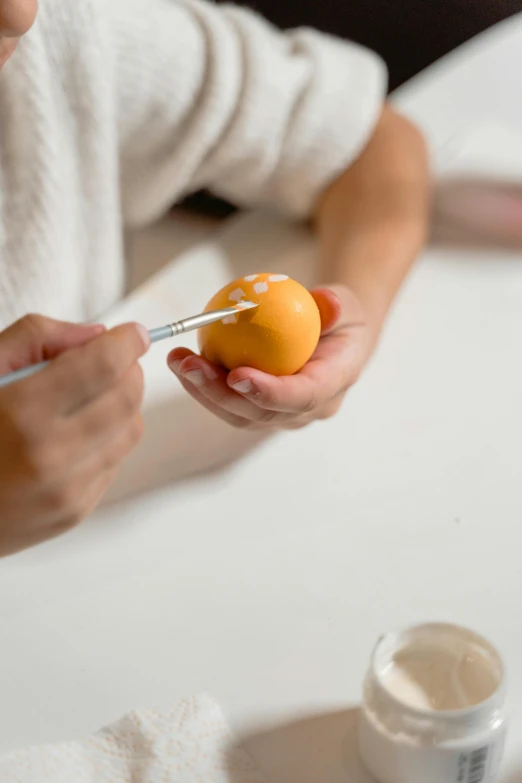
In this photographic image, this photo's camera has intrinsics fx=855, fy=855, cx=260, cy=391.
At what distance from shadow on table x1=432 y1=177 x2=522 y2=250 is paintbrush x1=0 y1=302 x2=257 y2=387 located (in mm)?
519

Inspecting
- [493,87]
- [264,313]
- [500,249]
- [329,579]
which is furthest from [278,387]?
[493,87]

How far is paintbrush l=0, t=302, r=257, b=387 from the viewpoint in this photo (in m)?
0.52

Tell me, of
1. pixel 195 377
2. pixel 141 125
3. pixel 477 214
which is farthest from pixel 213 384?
pixel 477 214

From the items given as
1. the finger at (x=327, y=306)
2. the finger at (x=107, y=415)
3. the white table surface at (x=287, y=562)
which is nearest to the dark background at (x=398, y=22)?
the white table surface at (x=287, y=562)

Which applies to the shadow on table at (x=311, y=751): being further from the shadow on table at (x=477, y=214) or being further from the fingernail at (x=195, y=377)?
the shadow on table at (x=477, y=214)

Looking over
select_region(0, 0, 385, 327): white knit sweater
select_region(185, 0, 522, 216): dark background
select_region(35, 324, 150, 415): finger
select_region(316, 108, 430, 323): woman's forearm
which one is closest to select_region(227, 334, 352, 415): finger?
select_region(35, 324, 150, 415): finger

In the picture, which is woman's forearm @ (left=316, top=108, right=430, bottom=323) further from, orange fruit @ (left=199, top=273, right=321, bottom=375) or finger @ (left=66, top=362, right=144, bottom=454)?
finger @ (left=66, top=362, right=144, bottom=454)

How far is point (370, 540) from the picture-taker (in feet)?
2.31

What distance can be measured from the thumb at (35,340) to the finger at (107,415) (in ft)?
0.16

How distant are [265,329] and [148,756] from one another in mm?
307

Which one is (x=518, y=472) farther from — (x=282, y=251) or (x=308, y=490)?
(x=282, y=251)

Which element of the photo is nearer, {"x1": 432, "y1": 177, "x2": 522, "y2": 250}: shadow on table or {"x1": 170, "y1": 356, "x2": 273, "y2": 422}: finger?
{"x1": 170, "y1": 356, "x2": 273, "y2": 422}: finger

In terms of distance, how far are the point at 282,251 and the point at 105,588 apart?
534 millimetres

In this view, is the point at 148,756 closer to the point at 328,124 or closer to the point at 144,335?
the point at 144,335
